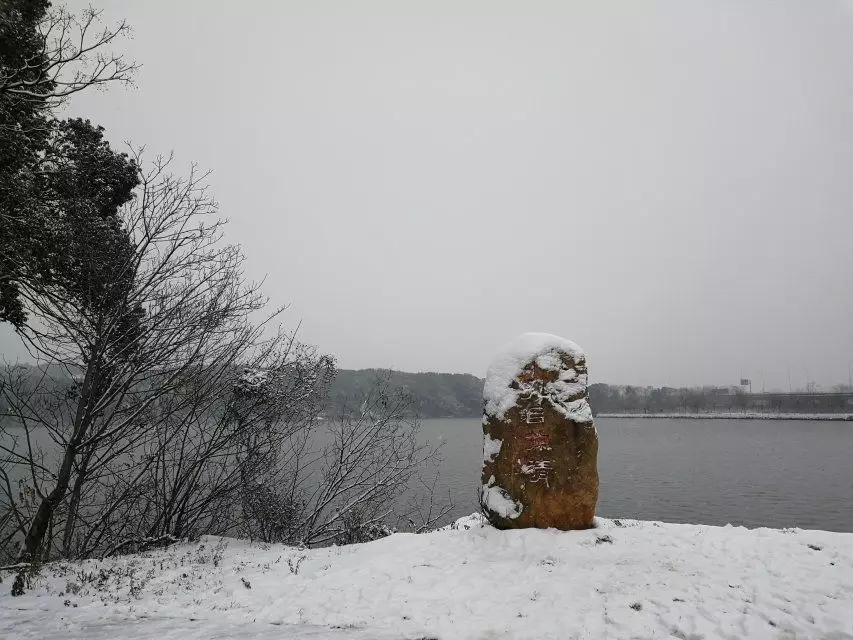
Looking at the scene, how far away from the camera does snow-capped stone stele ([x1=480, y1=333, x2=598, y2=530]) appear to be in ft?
25.3

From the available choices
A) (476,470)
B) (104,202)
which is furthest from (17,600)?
(476,470)

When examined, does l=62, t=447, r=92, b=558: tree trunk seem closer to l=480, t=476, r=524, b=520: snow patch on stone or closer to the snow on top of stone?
l=480, t=476, r=524, b=520: snow patch on stone

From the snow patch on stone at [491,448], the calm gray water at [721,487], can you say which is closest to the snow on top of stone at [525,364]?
the snow patch on stone at [491,448]

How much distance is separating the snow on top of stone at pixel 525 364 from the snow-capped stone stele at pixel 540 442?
0.7 inches

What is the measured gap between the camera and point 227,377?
9.64 m

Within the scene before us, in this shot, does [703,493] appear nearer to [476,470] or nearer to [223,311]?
[476,470]

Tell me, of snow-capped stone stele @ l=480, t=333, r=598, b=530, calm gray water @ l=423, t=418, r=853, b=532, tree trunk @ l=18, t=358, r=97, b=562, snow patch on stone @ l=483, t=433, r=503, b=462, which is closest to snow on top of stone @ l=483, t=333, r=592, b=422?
snow-capped stone stele @ l=480, t=333, r=598, b=530

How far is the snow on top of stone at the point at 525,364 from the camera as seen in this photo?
8164mm

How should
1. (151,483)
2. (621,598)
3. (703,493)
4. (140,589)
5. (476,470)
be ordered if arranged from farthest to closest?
(476,470) < (703,493) < (151,483) < (140,589) < (621,598)

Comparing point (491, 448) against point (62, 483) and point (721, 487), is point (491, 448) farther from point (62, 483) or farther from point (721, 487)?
point (721, 487)

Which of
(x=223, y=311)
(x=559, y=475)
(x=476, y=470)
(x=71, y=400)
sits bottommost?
(x=476, y=470)

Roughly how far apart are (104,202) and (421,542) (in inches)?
341

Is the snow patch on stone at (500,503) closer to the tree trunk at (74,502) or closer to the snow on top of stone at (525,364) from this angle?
the snow on top of stone at (525,364)

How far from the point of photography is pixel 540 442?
7.89 metres
